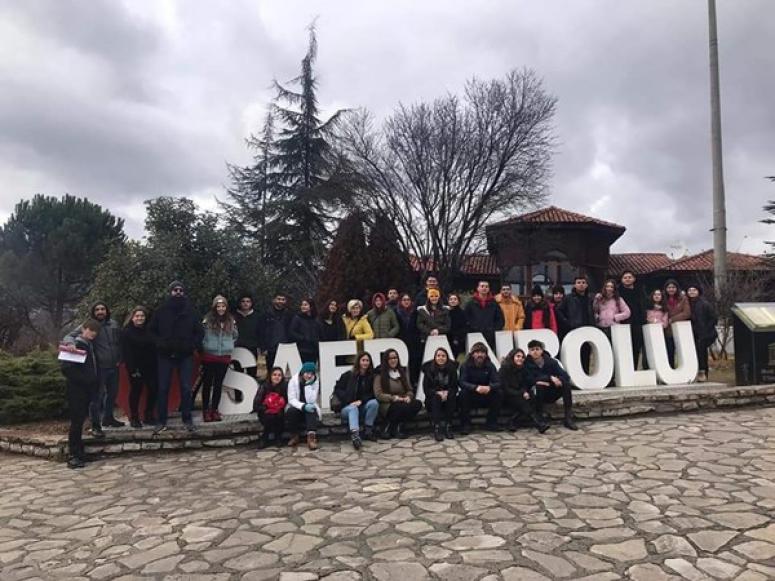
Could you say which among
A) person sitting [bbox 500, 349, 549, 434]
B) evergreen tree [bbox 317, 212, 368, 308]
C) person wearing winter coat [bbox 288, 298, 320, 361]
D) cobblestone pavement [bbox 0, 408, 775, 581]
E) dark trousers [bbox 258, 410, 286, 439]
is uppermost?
evergreen tree [bbox 317, 212, 368, 308]

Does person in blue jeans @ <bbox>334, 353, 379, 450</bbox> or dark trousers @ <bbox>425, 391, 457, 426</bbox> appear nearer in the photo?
person in blue jeans @ <bbox>334, 353, 379, 450</bbox>

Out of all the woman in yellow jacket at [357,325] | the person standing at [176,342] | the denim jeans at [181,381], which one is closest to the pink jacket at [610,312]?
the woman in yellow jacket at [357,325]

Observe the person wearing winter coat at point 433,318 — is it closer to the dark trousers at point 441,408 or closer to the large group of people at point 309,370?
the large group of people at point 309,370

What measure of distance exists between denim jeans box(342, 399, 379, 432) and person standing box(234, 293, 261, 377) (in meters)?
1.92

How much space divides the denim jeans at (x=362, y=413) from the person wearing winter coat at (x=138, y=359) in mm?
2580

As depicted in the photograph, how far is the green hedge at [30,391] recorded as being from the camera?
8609 mm

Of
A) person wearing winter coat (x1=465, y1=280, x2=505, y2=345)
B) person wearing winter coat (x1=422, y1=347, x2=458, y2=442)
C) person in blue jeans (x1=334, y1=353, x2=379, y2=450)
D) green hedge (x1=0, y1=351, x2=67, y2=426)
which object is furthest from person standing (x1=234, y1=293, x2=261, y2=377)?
green hedge (x1=0, y1=351, x2=67, y2=426)

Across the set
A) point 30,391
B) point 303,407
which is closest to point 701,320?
point 303,407

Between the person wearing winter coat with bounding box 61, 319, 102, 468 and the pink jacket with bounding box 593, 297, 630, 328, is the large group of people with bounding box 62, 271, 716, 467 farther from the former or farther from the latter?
the pink jacket with bounding box 593, 297, 630, 328

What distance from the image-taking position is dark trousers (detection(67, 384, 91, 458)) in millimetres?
6297

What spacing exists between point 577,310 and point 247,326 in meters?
5.21

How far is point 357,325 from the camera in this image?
8273 mm

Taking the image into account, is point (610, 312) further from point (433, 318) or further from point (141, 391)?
point (141, 391)

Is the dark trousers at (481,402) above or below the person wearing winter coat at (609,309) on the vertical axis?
below
